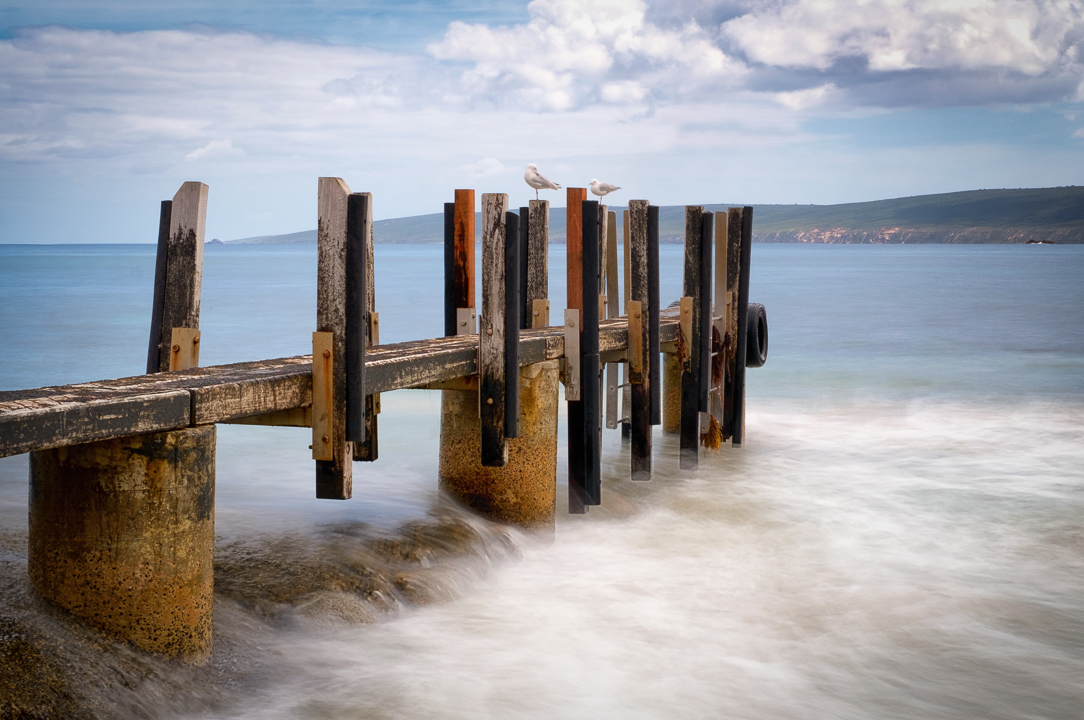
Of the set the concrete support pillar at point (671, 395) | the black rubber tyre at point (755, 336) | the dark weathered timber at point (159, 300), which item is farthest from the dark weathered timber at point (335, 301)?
the black rubber tyre at point (755, 336)

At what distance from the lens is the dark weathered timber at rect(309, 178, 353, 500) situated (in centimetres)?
558

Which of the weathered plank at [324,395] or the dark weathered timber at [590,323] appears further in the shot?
the dark weathered timber at [590,323]

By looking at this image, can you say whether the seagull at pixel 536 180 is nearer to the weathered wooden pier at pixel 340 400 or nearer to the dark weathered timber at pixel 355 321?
the weathered wooden pier at pixel 340 400

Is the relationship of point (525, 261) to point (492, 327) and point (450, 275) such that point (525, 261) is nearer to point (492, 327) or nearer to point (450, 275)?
point (450, 275)

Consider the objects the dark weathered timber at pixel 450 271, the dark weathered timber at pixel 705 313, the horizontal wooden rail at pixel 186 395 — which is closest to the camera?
the horizontal wooden rail at pixel 186 395

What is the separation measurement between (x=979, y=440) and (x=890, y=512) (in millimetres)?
4261

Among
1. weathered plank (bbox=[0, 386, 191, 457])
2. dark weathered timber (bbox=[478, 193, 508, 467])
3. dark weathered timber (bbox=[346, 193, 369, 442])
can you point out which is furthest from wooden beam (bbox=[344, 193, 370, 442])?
dark weathered timber (bbox=[478, 193, 508, 467])

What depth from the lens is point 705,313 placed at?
10.5m

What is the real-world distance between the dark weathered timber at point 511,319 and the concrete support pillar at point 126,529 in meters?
2.61

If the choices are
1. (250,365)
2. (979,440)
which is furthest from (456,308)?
(979,440)

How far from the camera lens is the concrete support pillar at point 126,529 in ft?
15.0

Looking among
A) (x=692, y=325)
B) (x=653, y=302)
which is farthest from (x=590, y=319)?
(x=692, y=325)

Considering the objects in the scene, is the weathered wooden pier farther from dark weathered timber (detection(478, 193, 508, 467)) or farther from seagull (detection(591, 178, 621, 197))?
seagull (detection(591, 178, 621, 197))

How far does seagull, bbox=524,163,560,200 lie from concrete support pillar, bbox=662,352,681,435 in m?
2.80
